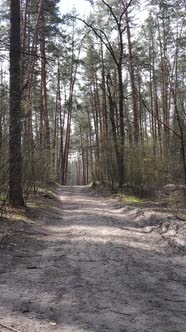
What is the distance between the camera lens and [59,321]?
3750 mm

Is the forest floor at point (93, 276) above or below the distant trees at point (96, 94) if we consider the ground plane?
below

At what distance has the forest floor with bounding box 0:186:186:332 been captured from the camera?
3.79 meters

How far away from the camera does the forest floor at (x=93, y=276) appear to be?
3.79 meters

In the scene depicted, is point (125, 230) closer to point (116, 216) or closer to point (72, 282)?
point (116, 216)

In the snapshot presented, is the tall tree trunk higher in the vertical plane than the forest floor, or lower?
higher

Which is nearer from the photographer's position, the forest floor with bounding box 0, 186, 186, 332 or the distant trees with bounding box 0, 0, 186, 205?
the forest floor with bounding box 0, 186, 186, 332

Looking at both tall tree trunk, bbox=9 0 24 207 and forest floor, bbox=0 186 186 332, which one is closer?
forest floor, bbox=0 186 186 332

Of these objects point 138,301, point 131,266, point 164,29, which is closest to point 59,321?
point 138,301

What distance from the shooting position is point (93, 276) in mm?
5273

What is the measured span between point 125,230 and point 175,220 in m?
1.14

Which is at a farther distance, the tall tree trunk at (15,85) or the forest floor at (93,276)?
the tall tree trunk at (15,85)

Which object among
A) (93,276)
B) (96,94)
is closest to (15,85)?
(93,276)

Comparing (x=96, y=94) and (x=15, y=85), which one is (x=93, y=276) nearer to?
(x=15, y=85)

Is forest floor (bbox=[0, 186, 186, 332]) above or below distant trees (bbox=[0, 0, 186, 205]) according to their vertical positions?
below
